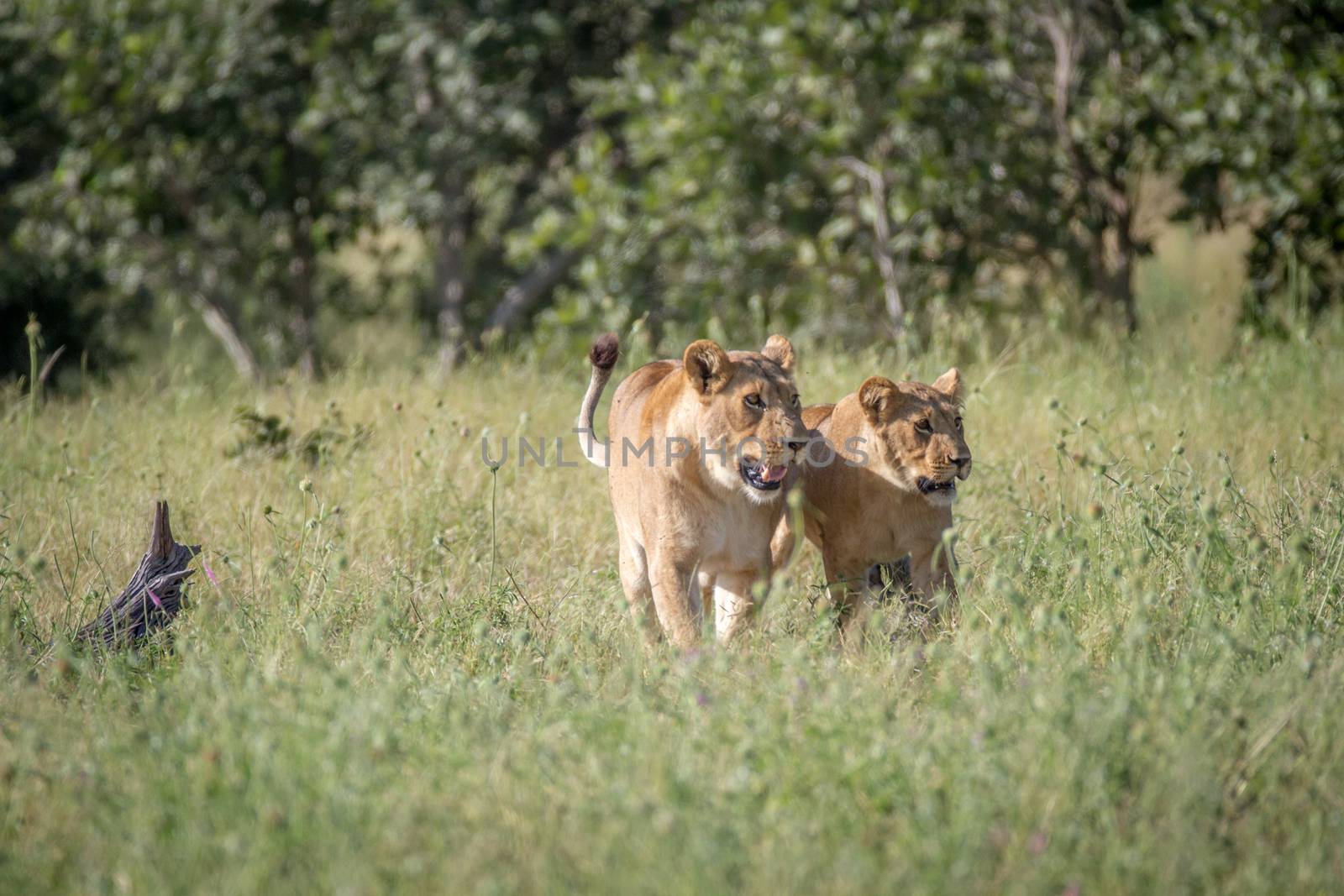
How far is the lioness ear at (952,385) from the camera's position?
430cm

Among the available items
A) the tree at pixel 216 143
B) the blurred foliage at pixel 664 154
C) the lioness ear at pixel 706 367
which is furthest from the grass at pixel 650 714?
the tree at pixel 216 143

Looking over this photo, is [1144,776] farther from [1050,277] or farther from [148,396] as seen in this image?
[1050,277]

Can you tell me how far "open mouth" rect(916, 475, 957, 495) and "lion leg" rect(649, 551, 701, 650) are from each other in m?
0.69

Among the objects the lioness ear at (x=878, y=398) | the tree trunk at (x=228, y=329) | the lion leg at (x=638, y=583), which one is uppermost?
the lioness ear at (x=878, y=398)

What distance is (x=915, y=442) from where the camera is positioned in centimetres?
403

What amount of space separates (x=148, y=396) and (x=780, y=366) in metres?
4.31

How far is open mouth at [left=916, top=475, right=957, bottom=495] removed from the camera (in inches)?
159

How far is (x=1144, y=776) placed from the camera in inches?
118

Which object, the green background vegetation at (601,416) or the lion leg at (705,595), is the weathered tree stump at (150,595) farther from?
the lion leg at (705,595)

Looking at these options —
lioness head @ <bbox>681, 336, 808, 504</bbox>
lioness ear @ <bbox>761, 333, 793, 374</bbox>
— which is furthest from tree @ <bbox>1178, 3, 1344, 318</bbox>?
lioness head @ <bbox>681, 336, 808, 504</bbox>

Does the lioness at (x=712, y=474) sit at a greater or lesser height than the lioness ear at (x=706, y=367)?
lesser

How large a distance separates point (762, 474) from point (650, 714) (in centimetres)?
87

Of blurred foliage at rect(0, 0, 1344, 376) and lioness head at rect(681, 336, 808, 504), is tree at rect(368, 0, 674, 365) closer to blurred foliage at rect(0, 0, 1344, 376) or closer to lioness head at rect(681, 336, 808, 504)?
blurred foliage at rect(0, 0, 1344, 376)

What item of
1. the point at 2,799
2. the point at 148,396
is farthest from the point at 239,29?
the point at 2,799
